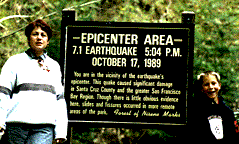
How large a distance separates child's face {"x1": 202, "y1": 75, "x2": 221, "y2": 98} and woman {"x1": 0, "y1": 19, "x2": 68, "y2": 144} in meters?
1.76

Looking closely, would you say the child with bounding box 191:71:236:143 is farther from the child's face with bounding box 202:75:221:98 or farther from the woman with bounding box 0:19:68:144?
the woman with bounding box 0:19:68:144

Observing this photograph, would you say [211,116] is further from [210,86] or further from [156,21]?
[156,21]

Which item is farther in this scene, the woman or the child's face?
the child's face

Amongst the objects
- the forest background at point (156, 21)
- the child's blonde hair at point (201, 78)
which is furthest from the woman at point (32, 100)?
the forest background at point (156, 21)

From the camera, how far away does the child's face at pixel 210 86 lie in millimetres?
5035

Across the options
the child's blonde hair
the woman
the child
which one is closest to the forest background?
the child's blonde hair

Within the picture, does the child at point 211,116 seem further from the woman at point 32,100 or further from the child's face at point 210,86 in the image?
the woman at point 32,100

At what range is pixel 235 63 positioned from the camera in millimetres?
8695

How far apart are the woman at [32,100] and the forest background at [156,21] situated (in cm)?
384

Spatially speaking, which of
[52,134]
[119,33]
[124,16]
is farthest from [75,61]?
[124,16]

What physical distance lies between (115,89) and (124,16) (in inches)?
158

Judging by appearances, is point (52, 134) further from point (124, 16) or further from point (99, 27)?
point (124, 16)

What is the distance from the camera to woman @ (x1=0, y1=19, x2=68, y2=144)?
4.07m

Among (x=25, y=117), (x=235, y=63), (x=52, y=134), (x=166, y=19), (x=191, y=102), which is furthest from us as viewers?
(x=166, y=19)
